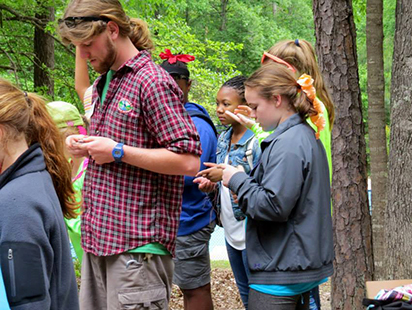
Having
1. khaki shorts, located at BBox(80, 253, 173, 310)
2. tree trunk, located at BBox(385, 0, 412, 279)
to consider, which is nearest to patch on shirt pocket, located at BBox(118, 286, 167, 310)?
khaki shorts, located at BBox(80, 253, 173, 310)

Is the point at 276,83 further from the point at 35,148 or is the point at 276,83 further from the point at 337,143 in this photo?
the point at 337,143

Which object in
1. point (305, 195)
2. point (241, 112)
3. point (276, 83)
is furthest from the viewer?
point (241, 112)

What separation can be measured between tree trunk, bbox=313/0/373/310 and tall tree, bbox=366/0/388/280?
211cm

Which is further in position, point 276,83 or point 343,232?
point 343,232

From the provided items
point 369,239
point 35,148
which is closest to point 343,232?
point 369,239

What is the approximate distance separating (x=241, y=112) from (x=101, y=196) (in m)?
1.36

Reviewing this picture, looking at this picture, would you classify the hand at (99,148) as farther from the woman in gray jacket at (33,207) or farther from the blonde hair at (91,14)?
the blonde hair at (91,14)

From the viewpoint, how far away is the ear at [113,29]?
8.50ft

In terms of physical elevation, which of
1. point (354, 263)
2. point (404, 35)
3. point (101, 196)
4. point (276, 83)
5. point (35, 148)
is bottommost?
point (354, 263)

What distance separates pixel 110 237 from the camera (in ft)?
8.06

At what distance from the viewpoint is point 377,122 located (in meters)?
6.95

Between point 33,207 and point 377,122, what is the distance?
5860 millimetres

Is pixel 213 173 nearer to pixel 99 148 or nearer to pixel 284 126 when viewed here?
pixel 284 126

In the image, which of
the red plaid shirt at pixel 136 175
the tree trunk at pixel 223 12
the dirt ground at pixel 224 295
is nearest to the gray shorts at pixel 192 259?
the red plaid shirt at pixel 136 175
